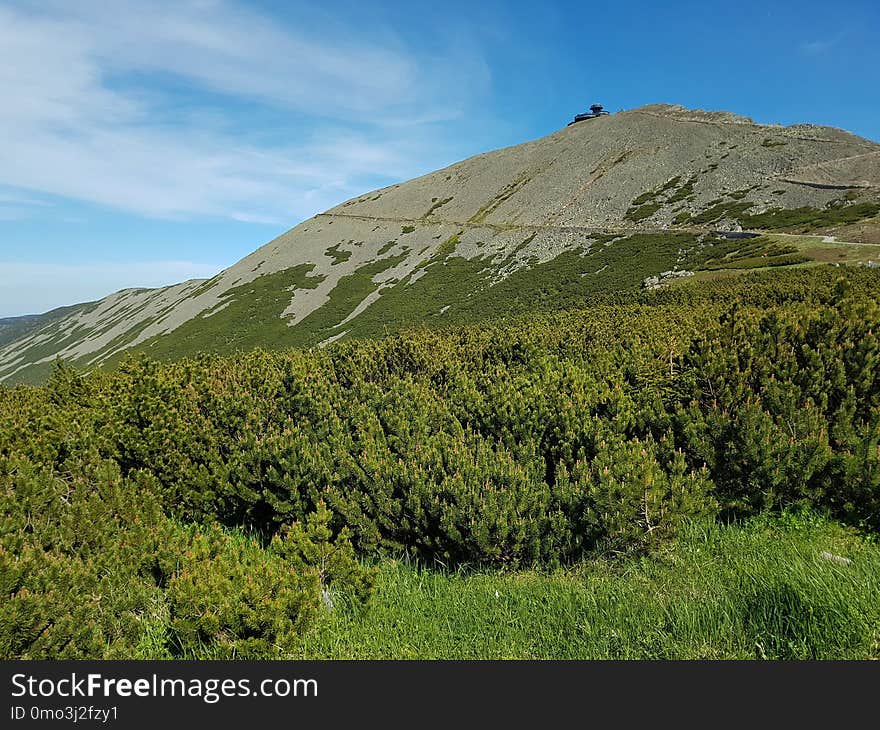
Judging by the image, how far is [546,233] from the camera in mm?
76500

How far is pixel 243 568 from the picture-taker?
448 centimetres

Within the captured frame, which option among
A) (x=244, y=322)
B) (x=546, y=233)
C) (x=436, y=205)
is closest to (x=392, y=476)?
(x=546, y=233)

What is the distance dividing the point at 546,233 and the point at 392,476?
75014 mm

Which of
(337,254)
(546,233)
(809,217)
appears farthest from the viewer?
(337,254)

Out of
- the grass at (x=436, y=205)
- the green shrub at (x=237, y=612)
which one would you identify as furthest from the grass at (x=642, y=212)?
the green shrub at (x=237, y=612)

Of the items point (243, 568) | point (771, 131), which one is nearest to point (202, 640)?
point (243, 568)

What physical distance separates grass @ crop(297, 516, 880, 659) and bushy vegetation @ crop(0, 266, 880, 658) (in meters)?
0.14

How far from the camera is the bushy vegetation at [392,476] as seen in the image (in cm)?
417

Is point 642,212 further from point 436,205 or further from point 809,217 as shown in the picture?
point 436,205

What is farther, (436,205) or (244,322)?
(436,205)

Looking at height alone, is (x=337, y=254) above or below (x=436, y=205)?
below

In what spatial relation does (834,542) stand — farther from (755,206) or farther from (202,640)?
(755,206)

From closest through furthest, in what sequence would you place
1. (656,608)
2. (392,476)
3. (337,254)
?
(656,608) → (392,476) → (337,254)

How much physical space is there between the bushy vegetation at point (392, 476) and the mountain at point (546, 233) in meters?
28.9
